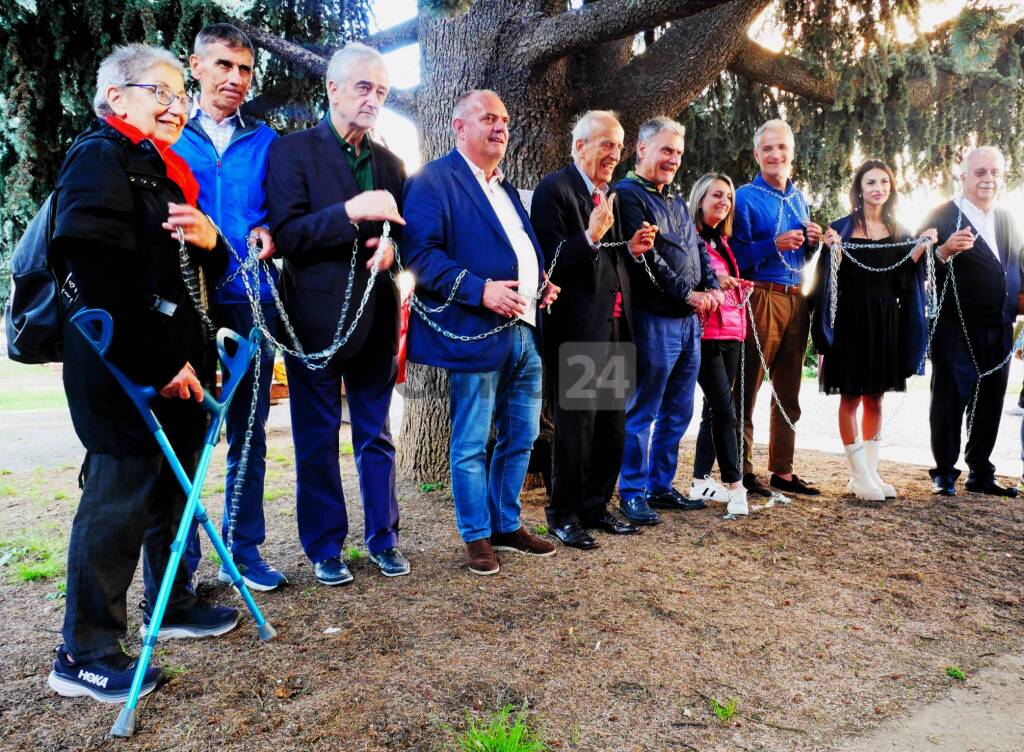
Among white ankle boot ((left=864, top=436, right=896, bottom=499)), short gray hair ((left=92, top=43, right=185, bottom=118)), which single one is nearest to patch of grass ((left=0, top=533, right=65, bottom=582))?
short gray hair ((left=92, top=43, right=185, bottom=118))

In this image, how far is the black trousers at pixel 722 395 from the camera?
4617 mm

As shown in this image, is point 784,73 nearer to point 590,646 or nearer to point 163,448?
point 590,646

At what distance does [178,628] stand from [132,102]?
71.5 inches

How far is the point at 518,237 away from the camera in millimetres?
3646

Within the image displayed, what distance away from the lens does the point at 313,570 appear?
11.3 feet

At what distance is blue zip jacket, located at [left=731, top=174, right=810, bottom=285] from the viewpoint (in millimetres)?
5031

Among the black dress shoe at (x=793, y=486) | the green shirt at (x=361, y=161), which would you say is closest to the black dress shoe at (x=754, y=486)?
the black dress shoe at (x=793, y=486)

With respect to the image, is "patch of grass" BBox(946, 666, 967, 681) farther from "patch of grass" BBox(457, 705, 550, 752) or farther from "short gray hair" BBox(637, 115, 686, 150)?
"short gray hair" BBox(637, 115, 686, 150)

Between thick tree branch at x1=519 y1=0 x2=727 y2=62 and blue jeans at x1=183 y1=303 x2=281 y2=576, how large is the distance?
2.56 m

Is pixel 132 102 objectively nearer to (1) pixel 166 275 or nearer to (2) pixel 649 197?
(1) pixel 166 275

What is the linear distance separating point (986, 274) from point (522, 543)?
383 cm

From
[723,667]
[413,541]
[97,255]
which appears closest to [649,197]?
[413,541]

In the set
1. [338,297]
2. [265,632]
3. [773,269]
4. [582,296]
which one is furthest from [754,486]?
[265,632]

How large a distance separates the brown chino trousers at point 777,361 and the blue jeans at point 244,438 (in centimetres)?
306
